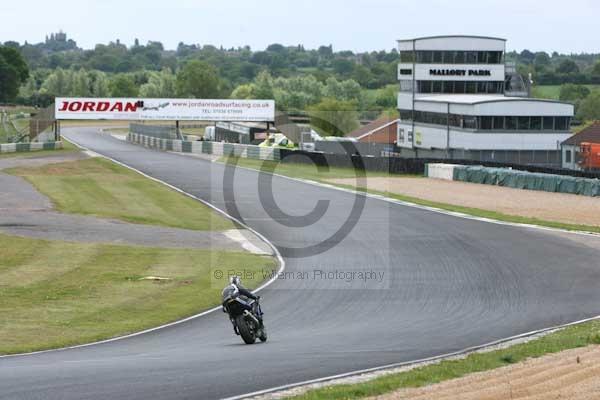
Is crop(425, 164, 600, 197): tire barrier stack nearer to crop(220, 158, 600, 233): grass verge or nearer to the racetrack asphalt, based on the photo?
crop(220, 158, 600, 233): grass verge

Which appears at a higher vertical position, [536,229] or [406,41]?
[406,41]

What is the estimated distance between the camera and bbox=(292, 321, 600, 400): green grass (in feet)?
49.1

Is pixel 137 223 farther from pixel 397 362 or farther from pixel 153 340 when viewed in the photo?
pixel 397 362

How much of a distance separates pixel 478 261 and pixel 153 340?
15.5 m

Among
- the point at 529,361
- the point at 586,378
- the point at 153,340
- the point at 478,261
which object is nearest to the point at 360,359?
the point at 529,361

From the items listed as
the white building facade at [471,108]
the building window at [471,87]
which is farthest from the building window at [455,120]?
the building window at [471,87]

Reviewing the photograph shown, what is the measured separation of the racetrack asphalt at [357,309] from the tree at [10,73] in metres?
125

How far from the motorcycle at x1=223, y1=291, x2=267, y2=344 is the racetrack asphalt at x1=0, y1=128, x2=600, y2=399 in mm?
389

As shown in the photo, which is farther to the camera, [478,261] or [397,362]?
[478,261]

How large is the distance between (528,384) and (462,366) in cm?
213

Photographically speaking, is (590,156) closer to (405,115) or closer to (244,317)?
(405,115)

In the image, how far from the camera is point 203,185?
61500 millimetres

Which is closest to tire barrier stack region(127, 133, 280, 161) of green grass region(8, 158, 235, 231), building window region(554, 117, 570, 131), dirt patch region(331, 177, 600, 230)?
green grass region(8, 158, 235, 231)

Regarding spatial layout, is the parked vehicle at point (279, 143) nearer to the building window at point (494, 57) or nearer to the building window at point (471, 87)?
the building window at point (471, 87)
